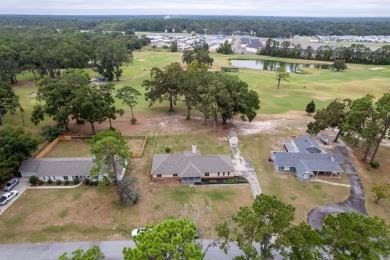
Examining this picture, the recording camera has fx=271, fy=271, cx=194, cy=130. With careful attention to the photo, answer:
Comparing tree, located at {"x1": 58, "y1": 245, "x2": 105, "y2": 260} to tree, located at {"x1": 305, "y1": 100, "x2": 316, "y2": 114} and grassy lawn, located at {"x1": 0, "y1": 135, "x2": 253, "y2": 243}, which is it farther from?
tree, located at {"x1": 305, "y1": 100, "x2": 316, "y2": 114}

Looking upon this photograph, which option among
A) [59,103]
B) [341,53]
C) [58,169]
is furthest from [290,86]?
[58,169]

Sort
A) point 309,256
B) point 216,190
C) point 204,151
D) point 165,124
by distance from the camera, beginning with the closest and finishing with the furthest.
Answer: point 309,256 → point 216,190 → point 204,151 → point 165,124

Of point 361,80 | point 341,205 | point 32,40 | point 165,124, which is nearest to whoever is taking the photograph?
point 341,205

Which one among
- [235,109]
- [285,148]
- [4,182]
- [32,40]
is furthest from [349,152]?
[32,40]

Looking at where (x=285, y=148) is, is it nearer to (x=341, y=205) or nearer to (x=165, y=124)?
(x=341, y=205)

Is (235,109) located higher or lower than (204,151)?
higher
